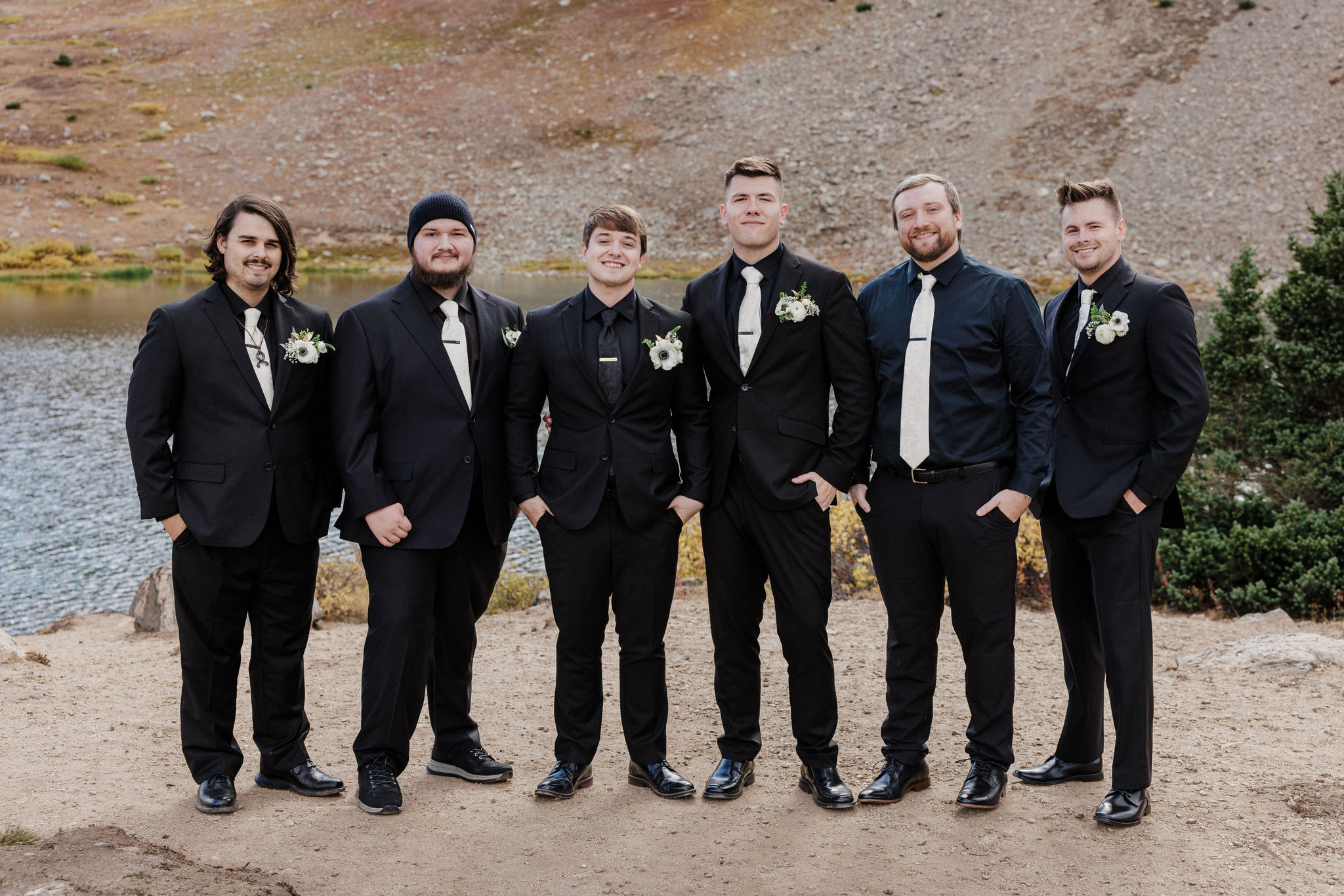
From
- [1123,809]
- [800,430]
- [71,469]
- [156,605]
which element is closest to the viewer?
[1123,809]

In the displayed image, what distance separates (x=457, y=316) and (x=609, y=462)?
97cm

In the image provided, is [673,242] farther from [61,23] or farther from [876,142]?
[61,23]

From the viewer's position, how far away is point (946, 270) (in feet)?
15.2

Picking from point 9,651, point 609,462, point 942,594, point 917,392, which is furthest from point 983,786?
point 9,651

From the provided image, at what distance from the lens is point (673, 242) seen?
133 feet

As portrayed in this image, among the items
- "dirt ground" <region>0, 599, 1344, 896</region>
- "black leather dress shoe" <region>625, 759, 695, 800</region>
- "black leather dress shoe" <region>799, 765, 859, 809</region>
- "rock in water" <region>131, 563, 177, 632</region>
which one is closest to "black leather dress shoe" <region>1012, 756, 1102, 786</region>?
"dirt ground" <region>0, 599, 1344, 896</region>

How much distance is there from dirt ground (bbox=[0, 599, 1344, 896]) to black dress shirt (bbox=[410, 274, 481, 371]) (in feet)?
6.54

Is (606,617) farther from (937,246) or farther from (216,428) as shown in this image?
(937,246)

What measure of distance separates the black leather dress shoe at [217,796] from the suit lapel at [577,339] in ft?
7.66

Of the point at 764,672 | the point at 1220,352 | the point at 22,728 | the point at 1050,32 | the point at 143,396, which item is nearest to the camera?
the point at 143,396

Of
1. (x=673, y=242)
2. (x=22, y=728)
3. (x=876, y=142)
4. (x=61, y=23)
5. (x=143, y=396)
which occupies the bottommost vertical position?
(x=22, y=728)

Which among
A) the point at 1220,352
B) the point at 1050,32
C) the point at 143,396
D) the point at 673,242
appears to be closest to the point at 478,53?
the point at 673,242

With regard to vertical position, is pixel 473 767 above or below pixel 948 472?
below

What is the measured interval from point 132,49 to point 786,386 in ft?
215
